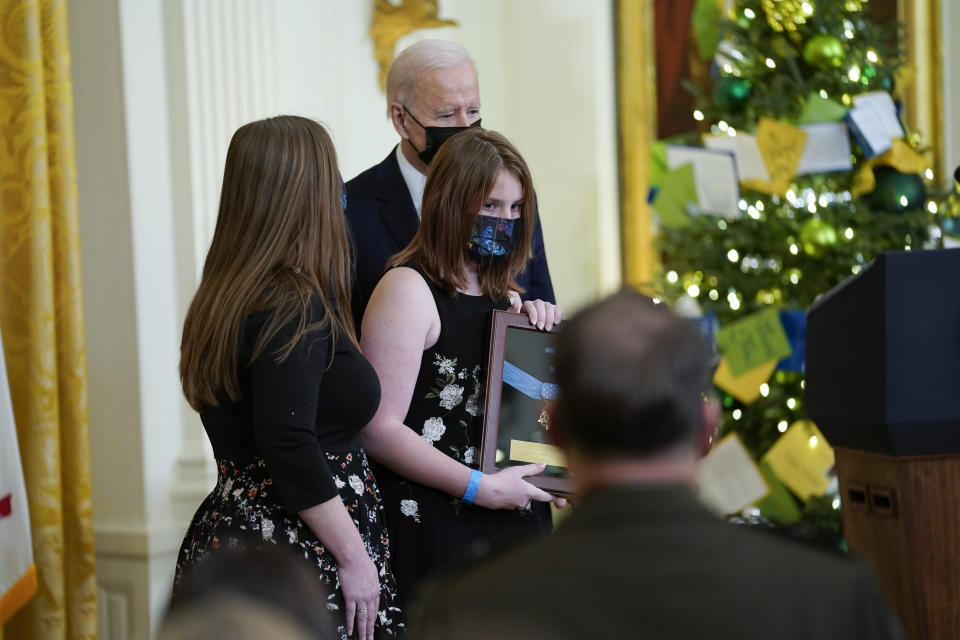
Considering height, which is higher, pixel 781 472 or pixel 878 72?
pixel 878 72

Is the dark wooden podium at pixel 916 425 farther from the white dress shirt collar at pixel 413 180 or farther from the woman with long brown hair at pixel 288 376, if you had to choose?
the white dress shirt collar at pixel 413 180

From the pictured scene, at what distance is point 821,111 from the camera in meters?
4.50

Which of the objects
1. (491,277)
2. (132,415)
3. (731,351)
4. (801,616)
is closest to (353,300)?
(491,277)

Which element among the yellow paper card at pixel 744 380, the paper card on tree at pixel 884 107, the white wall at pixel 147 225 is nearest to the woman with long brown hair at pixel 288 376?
the white wall at pixel 147 225

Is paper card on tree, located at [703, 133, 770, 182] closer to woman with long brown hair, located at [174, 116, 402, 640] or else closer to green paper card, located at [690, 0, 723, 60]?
green paper card, located at [690, 0, 723, 60]

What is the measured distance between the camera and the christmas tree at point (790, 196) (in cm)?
447

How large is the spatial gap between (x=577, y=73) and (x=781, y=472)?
6.88 ft

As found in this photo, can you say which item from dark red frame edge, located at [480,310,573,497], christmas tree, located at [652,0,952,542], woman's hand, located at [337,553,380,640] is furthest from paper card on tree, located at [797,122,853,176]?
woman's hand, located at [337,553,380,640]

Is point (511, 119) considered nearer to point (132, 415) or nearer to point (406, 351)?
point (132, 415)

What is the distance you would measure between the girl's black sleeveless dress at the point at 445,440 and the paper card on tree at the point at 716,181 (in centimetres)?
274

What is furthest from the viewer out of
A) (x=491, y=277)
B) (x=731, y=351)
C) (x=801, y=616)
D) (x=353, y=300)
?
(x=731, y=351)

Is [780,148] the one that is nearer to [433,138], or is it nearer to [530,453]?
[433,138]

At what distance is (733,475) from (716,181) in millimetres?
1210

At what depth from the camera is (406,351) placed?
2.13m
